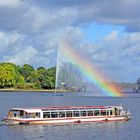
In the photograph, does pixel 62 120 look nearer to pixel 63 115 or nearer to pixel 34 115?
pixel 63 115

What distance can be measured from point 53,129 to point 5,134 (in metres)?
12.4

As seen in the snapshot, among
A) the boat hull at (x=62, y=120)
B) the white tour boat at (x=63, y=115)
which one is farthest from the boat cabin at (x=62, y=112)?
the boat hull at (x=62, y=120)

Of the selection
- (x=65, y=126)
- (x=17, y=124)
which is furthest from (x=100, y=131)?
(x=17, y=124)

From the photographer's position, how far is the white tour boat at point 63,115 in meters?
115

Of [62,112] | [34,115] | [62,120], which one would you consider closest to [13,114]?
[34,115]

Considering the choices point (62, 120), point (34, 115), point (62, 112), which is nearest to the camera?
point (34, 115)

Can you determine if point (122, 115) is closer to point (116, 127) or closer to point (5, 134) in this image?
point (116, 127)

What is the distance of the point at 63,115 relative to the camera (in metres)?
121

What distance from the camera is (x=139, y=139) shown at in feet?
322

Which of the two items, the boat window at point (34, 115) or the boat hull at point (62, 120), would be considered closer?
the boat hull at point (62, 120)

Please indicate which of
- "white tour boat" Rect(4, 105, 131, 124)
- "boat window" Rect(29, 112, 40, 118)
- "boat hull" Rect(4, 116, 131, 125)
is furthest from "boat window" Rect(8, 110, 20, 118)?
"boat window" Rect(29, 112, 40, 118)

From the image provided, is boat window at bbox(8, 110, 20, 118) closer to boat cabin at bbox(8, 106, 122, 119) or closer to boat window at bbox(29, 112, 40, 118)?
boat cabin at bbox(8, 106, 122, 119)

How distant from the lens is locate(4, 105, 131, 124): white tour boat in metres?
115

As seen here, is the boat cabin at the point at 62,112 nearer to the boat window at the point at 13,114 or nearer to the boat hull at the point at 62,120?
the boat window at the point at 13,114
